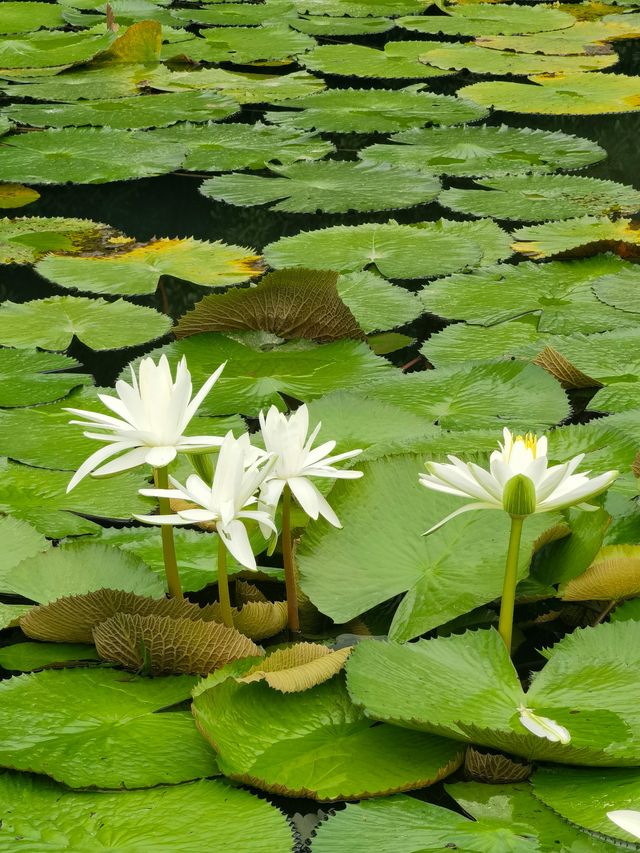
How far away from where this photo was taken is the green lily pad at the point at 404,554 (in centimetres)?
119

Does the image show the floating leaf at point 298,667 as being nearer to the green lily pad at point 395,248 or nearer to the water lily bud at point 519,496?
the water lily bud at point 519,496

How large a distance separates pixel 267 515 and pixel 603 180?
2.27m

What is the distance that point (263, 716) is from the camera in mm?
1071

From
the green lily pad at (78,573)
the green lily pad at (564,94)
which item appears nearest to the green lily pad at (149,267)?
the green lily pad at (78,573)

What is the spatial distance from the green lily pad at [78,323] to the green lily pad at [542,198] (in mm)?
947

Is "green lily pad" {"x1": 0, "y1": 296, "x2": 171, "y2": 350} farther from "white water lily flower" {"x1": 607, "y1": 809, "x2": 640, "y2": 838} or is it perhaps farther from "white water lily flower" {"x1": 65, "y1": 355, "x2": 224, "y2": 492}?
"white water lily flower" {"x1": 607, "y1": 809, "x2": 640, "y2": 838}

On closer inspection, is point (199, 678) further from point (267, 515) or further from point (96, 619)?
point (267, 515)

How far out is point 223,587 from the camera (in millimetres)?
1144

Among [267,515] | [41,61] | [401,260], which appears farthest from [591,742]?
[41,61]

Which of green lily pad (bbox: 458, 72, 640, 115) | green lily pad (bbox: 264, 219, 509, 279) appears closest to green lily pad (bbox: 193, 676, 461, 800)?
green lily pad (bbox: 264, 219, 509, 279)

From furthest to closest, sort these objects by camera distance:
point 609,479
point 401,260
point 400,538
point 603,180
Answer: point 603,180 < point 401,260 < point 400,538 < point 609,479

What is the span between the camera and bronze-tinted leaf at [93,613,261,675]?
1.12m

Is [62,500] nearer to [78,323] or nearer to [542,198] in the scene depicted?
[78,323]

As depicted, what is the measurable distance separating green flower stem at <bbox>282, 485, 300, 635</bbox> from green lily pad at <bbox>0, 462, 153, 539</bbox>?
0.34m
